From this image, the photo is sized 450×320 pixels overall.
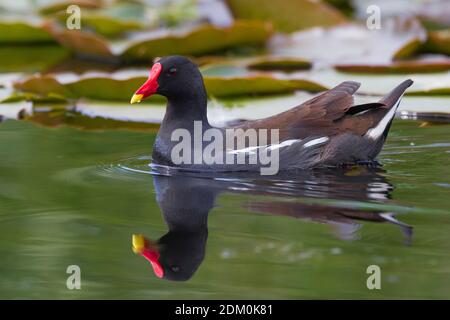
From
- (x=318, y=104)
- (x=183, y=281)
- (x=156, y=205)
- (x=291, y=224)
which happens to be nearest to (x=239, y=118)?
(x=318, y=104)

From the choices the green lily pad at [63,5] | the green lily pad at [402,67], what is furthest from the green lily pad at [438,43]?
the green lily pad at [63,5]

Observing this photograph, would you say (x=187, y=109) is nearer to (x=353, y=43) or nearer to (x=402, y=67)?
(x=402, y=67)

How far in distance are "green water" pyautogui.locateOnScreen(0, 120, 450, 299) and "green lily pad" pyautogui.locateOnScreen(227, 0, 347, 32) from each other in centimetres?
260

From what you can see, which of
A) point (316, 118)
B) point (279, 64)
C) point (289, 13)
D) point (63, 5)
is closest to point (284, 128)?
point (316, 118)

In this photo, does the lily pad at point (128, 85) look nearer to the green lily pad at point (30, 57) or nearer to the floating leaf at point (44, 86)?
the floating leaf at point (44, 86)

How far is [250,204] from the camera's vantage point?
4527 millimetres

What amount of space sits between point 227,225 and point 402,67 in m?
3.02

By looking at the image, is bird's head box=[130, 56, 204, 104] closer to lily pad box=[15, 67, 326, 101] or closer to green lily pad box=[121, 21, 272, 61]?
lily pad box=[15, 67, 326, 101]

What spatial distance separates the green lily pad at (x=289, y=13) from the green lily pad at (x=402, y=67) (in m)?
1.38

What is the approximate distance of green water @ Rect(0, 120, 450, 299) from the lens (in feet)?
11.3

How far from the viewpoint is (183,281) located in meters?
3.51

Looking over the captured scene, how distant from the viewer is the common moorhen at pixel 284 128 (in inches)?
205
